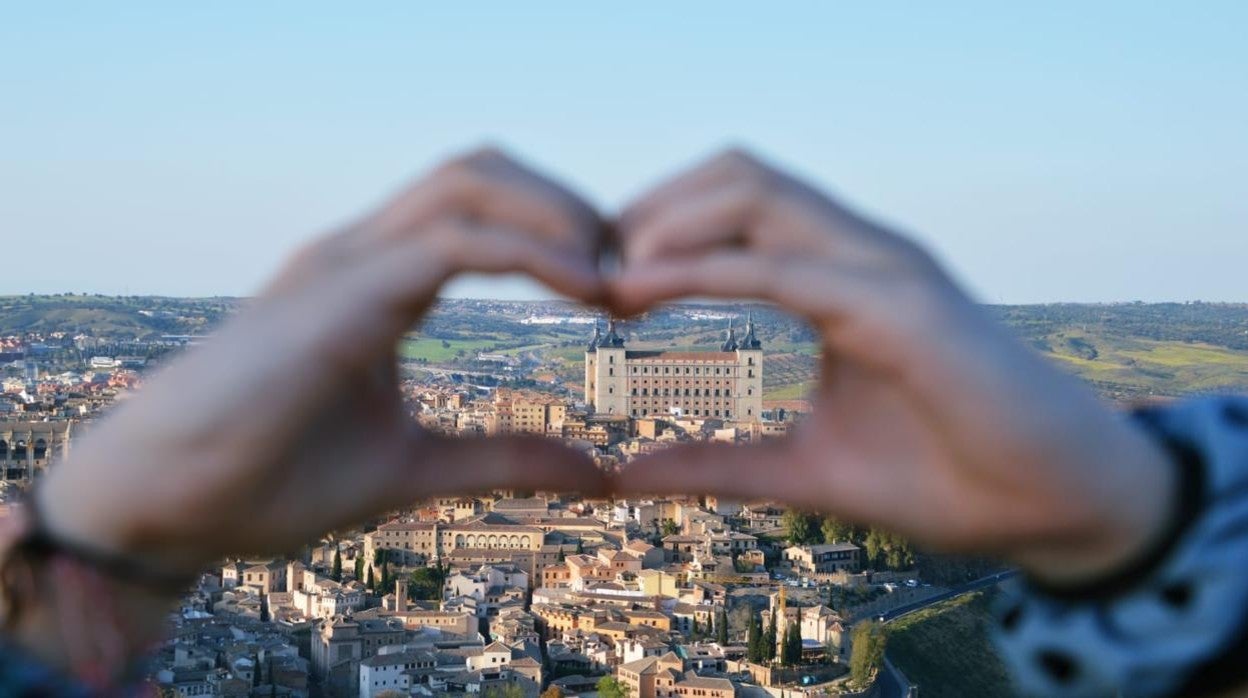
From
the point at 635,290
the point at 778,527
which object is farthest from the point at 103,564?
the point at 778,527

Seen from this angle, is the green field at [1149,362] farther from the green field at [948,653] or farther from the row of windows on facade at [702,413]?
the green field at [948,653]

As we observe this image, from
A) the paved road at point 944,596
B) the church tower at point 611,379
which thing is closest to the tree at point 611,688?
the paved road at point 944,596

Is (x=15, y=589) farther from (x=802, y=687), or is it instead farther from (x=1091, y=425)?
(x=802, y=687)

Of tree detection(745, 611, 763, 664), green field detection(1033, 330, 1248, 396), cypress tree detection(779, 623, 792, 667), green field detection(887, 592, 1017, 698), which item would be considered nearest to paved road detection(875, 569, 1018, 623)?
green field detection(887, 592, 1017, 698)

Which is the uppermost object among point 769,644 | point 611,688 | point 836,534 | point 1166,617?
point 1166,617

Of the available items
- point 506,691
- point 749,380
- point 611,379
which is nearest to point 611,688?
point 506,691

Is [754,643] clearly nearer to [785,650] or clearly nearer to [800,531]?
[785,650]

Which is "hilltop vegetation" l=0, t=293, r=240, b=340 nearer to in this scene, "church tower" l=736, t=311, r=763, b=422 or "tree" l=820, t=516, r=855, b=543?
"church tower" l=736, t=311, r=763, b=422
